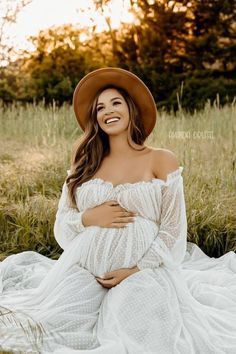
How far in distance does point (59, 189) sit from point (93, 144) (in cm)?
215

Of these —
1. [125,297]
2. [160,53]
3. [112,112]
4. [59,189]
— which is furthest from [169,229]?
[160,53]

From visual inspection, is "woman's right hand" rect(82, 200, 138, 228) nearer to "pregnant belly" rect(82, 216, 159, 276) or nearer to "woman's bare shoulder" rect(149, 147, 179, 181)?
"pregnant belly" rect(82, 216, 159, 276)

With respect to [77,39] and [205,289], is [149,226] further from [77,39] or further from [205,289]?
[77,39]

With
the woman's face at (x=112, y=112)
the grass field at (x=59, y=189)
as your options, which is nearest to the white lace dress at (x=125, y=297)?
the woman's face at (x=112, y=112)

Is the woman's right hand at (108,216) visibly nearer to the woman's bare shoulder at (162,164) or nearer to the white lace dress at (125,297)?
the white lace dress at (125,297)

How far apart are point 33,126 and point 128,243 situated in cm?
525

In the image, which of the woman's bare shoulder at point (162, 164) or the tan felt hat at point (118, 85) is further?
the tan felt hat at point (118, 85)

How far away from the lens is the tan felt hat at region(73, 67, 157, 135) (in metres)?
3.12

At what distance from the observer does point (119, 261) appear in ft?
9.66

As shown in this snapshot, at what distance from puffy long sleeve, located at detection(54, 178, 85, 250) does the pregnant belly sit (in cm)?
13

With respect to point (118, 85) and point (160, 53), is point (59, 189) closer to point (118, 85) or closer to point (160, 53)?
point (118, 85)

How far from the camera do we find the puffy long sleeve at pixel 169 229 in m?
2.94

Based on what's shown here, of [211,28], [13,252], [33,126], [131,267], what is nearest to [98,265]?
[131,267]

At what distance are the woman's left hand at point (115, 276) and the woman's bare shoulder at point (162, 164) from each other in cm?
46
